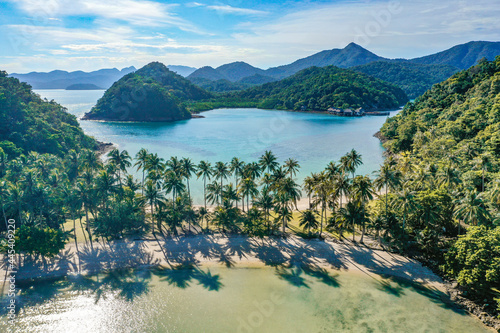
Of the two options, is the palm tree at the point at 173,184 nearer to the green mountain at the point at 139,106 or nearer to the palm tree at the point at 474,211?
the palm tree at the point at 474,211

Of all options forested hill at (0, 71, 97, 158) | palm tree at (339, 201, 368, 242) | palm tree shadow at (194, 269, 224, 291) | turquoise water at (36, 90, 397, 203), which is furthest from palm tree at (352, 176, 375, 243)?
forested hill at (0, 71, 97, 158)

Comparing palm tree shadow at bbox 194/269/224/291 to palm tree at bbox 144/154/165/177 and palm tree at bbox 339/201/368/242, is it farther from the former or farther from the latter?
palm tree at bbox 144/154/165/177

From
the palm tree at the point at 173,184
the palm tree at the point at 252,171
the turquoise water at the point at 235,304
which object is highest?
the palm tree at the point at 252,171

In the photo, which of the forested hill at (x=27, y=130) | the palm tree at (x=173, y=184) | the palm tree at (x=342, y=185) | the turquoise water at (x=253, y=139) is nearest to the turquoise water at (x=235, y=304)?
the palm tree at (x=342, y=185)

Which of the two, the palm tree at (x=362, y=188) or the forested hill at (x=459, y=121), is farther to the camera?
the forested hill at (x=459, y=121)

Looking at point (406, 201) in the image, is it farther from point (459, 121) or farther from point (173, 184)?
point (459, 121)

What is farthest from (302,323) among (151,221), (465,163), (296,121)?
(296,121)

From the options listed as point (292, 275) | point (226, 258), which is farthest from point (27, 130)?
point (292, 275)
